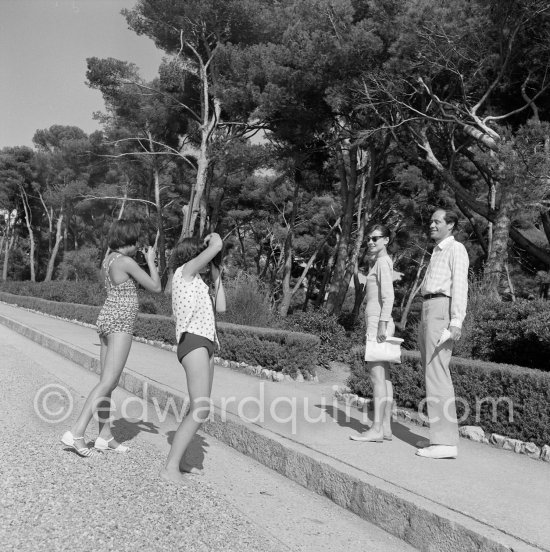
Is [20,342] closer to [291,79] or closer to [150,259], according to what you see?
[291,79]

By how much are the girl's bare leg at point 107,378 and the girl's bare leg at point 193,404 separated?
72 cm

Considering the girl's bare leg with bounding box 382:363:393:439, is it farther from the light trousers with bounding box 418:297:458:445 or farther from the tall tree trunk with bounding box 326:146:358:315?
the tall tree trunk with bounding box 326:146:358:315

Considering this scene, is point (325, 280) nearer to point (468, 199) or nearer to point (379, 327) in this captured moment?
point (468, 199)

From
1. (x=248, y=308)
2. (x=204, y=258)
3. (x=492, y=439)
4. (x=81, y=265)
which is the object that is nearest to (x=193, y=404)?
(x=204, y=258)

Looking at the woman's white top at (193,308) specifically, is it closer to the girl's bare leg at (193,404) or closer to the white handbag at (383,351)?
the girl's bare leg at (193,404)

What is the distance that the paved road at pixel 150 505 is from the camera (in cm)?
280

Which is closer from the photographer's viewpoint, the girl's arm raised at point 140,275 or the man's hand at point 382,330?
the girl's arm raised at point 140,275

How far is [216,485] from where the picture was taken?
151 inches

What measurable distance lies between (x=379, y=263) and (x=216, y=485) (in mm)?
1970

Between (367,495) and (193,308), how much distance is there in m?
1.46

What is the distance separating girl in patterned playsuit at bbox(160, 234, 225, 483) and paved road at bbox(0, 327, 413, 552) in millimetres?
266

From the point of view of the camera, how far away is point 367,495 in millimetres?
3414

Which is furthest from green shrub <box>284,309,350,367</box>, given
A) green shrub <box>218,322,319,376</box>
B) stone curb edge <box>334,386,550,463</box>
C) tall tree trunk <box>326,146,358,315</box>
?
tall tree trunk <box>326,146,358,315</box>

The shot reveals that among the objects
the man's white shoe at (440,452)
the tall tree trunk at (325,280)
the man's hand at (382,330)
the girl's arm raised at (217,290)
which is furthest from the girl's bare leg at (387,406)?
the tall tree trunk at (325,280)
